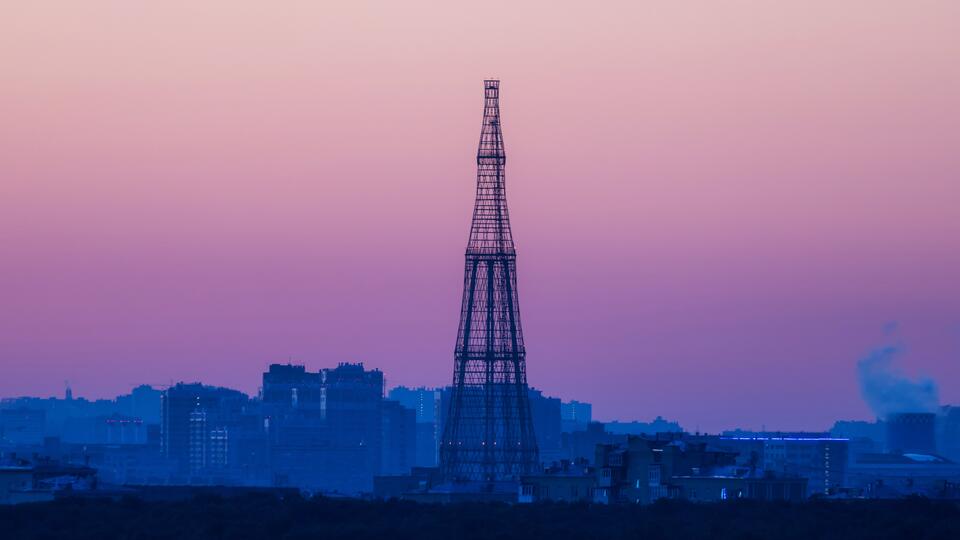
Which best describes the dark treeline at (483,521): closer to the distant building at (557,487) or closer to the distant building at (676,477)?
the distant building at (676,477)

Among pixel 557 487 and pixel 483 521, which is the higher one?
pixel 557 487

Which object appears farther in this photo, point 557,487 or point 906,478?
point 906,478

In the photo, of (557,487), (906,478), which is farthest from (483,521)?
(906,478)

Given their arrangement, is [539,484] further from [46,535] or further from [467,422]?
[46,535]

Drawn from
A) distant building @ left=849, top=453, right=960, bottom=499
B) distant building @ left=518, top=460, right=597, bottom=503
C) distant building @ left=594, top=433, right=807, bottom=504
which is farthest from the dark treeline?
distant building @ left=849, top=453, right=960, bottom=499

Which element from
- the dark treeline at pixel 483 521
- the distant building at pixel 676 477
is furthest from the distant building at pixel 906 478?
the dark treeline at pixel 483 521

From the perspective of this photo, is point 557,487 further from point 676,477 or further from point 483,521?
point 483,521

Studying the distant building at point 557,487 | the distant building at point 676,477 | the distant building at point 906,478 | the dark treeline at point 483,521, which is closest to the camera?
the dark treeline at point 483,521

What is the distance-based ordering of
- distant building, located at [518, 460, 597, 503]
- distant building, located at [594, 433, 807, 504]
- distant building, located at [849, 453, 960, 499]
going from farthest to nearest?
distant building, located at [849, 453, 960, 499] → distant building, located at [518, 460, 597, 503] → distant building, located at [594, 433, 807, 504]

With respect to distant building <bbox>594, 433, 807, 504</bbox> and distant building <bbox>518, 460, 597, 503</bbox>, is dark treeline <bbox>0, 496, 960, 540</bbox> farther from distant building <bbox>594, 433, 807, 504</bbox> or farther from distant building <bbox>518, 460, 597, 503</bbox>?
distant building <bbox>518, 460, 597, 503</bbox>
